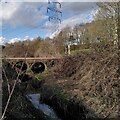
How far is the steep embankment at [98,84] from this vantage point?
930 centimetres

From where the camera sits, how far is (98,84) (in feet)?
32.8

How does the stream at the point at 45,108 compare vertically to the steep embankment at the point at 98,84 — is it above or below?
below

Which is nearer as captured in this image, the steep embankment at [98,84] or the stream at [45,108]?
the stream at [45,108]

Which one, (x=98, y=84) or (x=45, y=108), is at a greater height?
(x=98, y=84)

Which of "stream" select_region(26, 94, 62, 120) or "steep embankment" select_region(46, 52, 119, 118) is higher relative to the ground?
"steep embankment" select_region(46, 52, 119, 118)

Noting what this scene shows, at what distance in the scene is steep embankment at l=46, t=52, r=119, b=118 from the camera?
9297mm

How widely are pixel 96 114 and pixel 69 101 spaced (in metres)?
1.23

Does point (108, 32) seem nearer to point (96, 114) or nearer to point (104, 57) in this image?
point (104, 57)

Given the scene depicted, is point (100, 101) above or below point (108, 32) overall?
below

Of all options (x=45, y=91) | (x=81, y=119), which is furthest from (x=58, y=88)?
(x=81, y=119)

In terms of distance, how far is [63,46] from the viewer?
2228 cm

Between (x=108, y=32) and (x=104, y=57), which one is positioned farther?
(x=108, y=32)

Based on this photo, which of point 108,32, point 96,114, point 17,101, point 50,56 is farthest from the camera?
point 50,56

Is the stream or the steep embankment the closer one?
the stream
